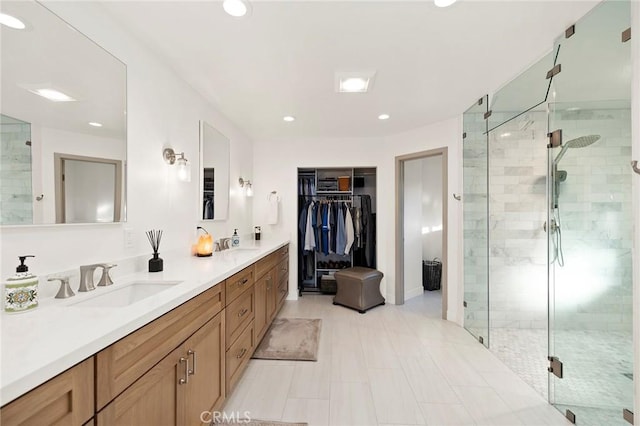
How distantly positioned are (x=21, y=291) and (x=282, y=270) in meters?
2.53

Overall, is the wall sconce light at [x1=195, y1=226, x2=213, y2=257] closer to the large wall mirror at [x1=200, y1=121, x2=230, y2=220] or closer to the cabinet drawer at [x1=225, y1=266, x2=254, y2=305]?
the large wall mirror at [x1=200, y1=121, x2=230, y2=220]

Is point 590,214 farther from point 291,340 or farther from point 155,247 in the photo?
point 155,247

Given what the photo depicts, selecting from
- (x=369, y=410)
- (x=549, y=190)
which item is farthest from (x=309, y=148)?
(x=369, y=410)

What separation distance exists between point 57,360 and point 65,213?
0.90 metres

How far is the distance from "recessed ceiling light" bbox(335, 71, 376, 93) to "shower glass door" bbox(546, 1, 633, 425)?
124cm

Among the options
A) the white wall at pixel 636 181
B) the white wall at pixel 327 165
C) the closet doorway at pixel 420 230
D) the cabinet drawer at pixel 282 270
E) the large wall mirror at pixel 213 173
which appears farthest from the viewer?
the white wall at pixel 327 165

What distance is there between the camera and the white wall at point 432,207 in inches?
184

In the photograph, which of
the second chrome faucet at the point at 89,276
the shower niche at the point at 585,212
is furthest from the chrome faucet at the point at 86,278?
the shower niche at the point at 585,212

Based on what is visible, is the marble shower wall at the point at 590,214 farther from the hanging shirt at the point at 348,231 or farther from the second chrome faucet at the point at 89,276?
the second chrome faucet at the point at 89,276

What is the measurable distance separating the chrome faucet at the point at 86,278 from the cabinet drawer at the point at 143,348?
51 cm

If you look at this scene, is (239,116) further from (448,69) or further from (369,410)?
(369,410)

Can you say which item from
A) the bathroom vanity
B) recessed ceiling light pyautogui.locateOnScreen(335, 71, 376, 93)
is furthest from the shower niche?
the bathroom vanity

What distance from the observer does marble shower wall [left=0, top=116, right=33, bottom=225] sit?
100cm

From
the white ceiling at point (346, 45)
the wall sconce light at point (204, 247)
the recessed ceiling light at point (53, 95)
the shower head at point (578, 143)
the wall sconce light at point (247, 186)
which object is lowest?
the wall sconce light at point (204, 247)
